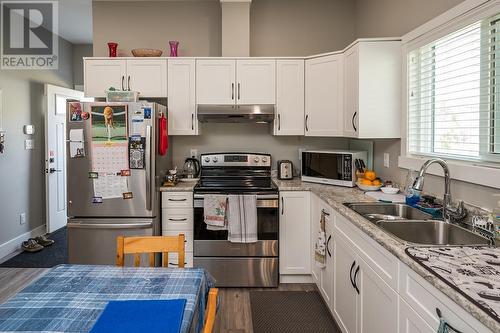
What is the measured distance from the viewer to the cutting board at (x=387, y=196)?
2397mm

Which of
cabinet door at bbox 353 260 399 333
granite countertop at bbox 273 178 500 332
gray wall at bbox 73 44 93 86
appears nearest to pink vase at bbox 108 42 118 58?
granite countertop at bbox 273 178 500 332

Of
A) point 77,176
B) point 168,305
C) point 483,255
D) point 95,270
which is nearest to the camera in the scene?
point 168,305

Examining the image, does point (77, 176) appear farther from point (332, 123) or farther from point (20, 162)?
point (332, 123)

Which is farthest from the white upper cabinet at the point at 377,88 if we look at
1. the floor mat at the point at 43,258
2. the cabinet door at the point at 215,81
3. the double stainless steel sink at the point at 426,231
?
the floor mat at the point at 43,258

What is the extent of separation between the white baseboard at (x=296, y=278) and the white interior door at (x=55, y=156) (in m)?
3.41

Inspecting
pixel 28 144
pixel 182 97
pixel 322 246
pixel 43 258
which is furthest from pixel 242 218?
pixel 28 144

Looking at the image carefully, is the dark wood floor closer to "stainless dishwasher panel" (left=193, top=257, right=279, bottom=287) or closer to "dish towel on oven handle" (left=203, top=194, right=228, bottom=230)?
"stainless dishwasher panel" (left=193, top=257, right=279, bottom=287)

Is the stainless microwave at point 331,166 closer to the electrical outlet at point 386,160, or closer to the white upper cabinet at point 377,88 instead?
the electrical outlet at point 386,160

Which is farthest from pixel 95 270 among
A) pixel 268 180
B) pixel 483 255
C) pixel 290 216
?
pixel 268 180

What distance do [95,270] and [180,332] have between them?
2.20 feet

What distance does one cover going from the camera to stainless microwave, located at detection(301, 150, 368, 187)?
3.04 meters

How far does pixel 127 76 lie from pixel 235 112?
1136mm

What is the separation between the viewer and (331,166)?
3170mm

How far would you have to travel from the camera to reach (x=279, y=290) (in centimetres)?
311
